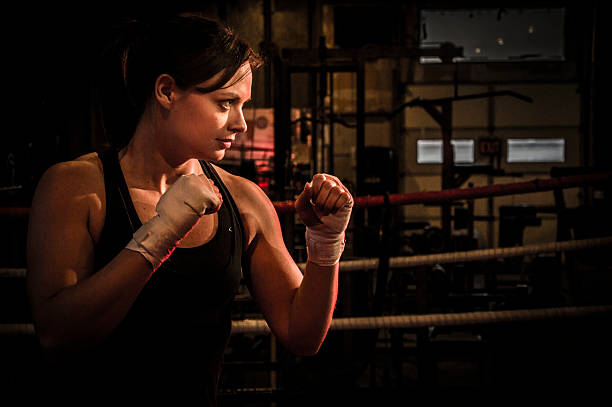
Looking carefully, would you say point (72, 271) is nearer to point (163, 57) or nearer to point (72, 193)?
point (72, 193)

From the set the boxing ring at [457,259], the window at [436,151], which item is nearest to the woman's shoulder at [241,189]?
the boxing ring at [457,259]

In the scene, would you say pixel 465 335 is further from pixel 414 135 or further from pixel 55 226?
pixel 414 135

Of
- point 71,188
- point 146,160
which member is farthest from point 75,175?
point 146,160

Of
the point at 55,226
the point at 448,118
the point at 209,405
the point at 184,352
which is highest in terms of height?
the point at 448,118

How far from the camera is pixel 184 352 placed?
3.83 ft

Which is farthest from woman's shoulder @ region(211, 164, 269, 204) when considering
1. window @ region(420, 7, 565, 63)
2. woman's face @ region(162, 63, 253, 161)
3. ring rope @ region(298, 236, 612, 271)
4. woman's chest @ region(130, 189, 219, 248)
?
window @ region(420, 7, 565, 63)

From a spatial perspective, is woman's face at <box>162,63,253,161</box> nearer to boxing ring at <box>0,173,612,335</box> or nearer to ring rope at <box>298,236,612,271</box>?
boxing ring at <box>0,173,612,335</box>

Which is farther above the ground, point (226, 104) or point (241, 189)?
point (226, 104)

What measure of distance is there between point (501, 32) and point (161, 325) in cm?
1054

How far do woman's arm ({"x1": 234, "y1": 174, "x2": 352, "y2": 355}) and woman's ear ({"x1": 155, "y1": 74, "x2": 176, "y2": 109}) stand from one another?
Answer: 0.32 m

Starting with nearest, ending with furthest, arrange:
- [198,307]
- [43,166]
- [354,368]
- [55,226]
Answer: [55,226] < [198,307] < [354,368] < [43,166]

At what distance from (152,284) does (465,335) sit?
181 inches

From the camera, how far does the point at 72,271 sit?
1.03 m

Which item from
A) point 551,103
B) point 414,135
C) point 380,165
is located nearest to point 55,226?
point 380,165
